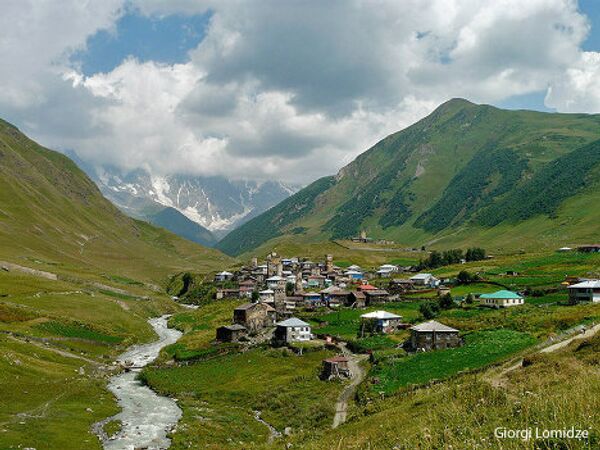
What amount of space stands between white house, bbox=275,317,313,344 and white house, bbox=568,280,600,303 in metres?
50.0

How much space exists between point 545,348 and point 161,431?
140 feet

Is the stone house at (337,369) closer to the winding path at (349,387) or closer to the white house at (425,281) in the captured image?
the winding path at (349,387)

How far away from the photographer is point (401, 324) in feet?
344

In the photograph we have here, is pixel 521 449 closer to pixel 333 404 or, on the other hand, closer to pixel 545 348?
pixel 545 348

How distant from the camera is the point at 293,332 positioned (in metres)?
103

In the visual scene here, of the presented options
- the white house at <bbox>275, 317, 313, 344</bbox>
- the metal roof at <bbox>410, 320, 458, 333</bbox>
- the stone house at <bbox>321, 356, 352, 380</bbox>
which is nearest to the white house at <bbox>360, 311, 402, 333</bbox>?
the white house at <bbox>275, 317, 313, 344</bbox>

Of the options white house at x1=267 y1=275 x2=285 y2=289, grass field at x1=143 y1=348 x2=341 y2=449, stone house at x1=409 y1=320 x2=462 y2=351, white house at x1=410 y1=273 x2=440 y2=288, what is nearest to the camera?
grass field at x1=143 y1=348 x2=341 y2=449

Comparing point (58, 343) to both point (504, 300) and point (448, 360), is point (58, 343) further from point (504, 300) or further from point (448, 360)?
point (504, 300)

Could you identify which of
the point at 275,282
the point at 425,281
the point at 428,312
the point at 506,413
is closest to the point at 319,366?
the point at 428,312

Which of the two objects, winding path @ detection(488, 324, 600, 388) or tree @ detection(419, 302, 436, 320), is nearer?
winding path @ detection(488, 324, 600, 388)

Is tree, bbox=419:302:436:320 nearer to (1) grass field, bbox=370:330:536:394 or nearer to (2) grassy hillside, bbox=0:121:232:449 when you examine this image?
(1) grass field, bbox=370:330:536:394

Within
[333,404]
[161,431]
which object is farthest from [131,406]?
[333,404]

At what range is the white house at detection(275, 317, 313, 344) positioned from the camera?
4045 inches

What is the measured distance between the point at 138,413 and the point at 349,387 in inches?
1104
